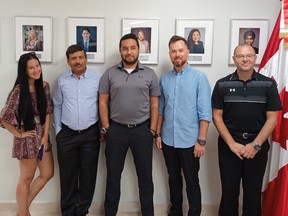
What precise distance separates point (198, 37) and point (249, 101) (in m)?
0.83

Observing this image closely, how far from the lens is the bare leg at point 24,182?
2371 mm

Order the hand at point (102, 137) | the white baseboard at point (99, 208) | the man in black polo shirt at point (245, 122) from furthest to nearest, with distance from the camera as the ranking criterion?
the white baseboard at point (99, 208)
the hand at point (102, 137)
the man in black polo shirt at point (245, 122)

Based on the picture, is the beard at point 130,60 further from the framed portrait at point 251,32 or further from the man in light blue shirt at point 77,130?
the framed portrait at point 251,32

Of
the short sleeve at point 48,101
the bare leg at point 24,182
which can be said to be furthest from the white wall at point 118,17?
the bare leg at point 24,182

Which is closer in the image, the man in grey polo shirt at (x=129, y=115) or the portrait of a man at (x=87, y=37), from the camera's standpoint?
the man in grey polo shirt at (x=129, y=115)

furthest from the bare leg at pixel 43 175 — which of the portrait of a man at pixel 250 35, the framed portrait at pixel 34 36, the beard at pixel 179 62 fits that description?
the portrait of a man at pixel 250 35

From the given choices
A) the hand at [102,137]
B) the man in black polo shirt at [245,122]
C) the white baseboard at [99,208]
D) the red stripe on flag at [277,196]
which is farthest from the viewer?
the white baseboard at [99,208]

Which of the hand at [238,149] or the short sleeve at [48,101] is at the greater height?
the short sleeve at [48,101]

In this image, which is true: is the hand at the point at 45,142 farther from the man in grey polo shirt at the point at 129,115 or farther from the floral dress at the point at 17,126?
the man in grey polo shirt at the point at 129,115

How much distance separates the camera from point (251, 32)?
8.45 ft

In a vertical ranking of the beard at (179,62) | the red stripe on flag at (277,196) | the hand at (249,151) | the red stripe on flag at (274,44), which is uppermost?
the red stripe on flag at (274,44)

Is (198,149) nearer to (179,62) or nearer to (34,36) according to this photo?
(179,62)

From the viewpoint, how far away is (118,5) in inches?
102

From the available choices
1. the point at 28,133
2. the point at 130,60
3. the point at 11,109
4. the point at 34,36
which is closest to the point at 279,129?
the point at 130,60
